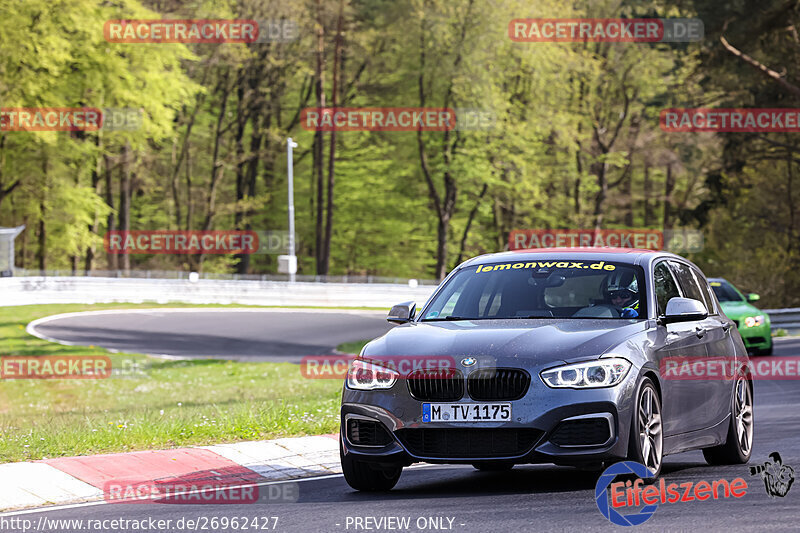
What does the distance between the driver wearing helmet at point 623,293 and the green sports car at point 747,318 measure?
14564 millimetres

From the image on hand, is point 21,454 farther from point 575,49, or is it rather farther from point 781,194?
point 575,49

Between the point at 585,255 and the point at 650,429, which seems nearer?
the point at 650,429

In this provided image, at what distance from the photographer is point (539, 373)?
7.62 m

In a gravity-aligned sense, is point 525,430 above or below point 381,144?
below

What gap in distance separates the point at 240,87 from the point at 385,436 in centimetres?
6216

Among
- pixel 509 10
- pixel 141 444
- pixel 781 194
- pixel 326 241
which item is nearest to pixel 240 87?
pixel 326 241

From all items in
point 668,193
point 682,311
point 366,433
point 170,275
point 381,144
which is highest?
point 381,144

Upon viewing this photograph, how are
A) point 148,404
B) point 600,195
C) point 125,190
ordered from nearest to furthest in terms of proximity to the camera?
point 148,404
point 125,190
point 600,195

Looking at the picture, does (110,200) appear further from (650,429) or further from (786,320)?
(650,429)

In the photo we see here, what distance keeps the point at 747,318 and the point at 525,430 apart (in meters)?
16.8

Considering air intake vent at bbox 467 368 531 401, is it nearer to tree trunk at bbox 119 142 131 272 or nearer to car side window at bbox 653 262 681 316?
car side window at bbox 653 262 681 316

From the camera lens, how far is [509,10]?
6488 cm

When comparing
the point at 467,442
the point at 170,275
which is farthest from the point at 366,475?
the point at 170,275

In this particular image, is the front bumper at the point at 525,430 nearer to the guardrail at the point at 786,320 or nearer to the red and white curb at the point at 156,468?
the red and white curb at the point at 156,468
